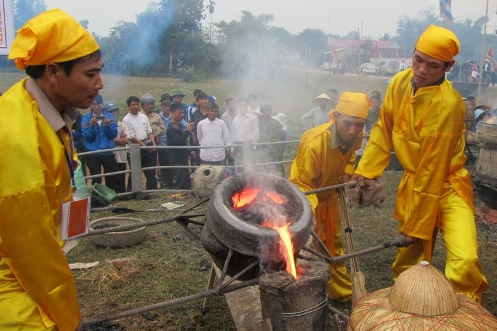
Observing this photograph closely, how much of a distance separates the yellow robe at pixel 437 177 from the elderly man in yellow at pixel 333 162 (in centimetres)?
40

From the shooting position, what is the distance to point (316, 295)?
262cm

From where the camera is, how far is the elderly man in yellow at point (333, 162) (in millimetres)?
3979

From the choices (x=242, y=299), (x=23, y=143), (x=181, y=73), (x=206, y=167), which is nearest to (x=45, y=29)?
(x=23, y=143)

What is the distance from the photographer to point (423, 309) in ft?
7.65

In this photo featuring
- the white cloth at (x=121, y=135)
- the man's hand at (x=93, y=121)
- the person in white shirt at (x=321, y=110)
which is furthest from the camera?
the person in white shirt at (x=321, y=110)

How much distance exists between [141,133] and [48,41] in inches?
264

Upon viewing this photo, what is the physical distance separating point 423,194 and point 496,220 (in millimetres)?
3392

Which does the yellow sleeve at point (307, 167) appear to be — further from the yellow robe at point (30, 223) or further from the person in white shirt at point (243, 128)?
the person in white shirt at point (243, 128)

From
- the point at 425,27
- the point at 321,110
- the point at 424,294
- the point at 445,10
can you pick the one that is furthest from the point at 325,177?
the point at 425,27

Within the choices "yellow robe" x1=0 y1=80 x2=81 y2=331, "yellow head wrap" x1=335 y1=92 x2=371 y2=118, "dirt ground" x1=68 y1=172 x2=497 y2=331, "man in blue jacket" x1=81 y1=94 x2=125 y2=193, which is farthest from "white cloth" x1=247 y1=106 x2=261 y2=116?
"yellow robe" x1=0 y1=80 x2=81 y2=331

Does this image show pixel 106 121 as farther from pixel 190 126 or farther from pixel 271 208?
pixel 271 208

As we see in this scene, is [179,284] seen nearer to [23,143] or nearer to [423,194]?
[423,194]

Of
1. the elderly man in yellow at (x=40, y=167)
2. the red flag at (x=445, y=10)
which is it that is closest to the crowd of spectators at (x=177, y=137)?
the elderly man in yellow at (x=40, y=167)

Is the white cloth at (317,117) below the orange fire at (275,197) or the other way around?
below
